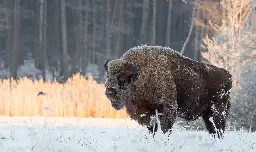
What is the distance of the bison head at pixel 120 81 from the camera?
21.3ft

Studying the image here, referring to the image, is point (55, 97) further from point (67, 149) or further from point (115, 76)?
point (67, 149)

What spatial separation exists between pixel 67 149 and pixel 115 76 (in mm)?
1430

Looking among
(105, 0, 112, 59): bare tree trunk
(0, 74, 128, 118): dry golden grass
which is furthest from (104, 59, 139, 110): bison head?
(105, 0, 112, 59): bare tree trunk

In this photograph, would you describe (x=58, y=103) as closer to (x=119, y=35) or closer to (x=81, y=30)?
(x=119, y=35)

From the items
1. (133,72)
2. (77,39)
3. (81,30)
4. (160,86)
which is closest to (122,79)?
(133,72)

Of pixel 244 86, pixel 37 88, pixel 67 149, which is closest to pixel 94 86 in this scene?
pixel 37 88

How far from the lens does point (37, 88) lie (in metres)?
16.0

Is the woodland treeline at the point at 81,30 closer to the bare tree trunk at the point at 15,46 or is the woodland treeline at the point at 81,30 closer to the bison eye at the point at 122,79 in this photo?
the bare tree trunk at the point at 15,46

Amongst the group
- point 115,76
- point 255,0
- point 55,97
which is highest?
point 255,0

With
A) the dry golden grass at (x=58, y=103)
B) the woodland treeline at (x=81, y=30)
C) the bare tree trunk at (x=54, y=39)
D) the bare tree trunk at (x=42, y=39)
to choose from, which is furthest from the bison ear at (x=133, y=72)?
the bare tree trunk at (x=54, y=39)

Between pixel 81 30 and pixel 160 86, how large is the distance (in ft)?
135

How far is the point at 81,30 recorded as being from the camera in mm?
47625

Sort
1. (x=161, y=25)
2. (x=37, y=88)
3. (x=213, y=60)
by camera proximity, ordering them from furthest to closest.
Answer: (x=161, y=25), (x=213, y=60), (x=37, y=88)

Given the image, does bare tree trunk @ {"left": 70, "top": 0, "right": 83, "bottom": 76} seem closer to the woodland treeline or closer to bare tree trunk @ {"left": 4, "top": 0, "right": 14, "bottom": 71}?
the woodland treeline
